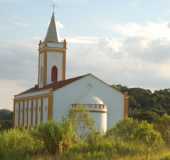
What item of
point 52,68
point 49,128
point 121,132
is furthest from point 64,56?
point 49,128

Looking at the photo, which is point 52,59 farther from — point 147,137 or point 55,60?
point 147,137

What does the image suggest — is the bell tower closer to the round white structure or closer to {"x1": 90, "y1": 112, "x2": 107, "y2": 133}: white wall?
the round white structure

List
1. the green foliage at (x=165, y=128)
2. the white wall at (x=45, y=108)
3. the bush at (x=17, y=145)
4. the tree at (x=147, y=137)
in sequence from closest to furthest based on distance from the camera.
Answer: the bush at (x=17, y=145) → the tree at (x=147, y=137) → the green foliage at (x=165, y=128) → the white wall at (x=45, y=108)

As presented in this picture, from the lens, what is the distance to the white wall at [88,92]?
192 ft

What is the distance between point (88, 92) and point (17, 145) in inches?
1462

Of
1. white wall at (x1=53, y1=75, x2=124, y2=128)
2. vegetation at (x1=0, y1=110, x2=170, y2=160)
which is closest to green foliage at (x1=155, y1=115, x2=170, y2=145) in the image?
vegetation at (x1=0, y1=110, x2=170, y2=160)

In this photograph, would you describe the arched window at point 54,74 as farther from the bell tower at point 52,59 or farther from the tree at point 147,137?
the tree at point 147,137

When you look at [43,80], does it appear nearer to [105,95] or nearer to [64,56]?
[64,56]

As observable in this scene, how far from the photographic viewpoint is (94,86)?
5950 cm

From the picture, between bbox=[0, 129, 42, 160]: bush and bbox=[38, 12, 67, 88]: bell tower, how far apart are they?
44927mm

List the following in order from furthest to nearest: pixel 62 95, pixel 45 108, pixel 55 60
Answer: pixel 55 60 → pixel 45 108 → pixel 62 95

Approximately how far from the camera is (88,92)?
58844mm

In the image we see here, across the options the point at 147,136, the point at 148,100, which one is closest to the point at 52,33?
the point at 148,100

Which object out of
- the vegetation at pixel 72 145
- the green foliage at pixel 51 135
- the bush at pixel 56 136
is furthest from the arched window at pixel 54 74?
the green foliage at pixel 51 135
